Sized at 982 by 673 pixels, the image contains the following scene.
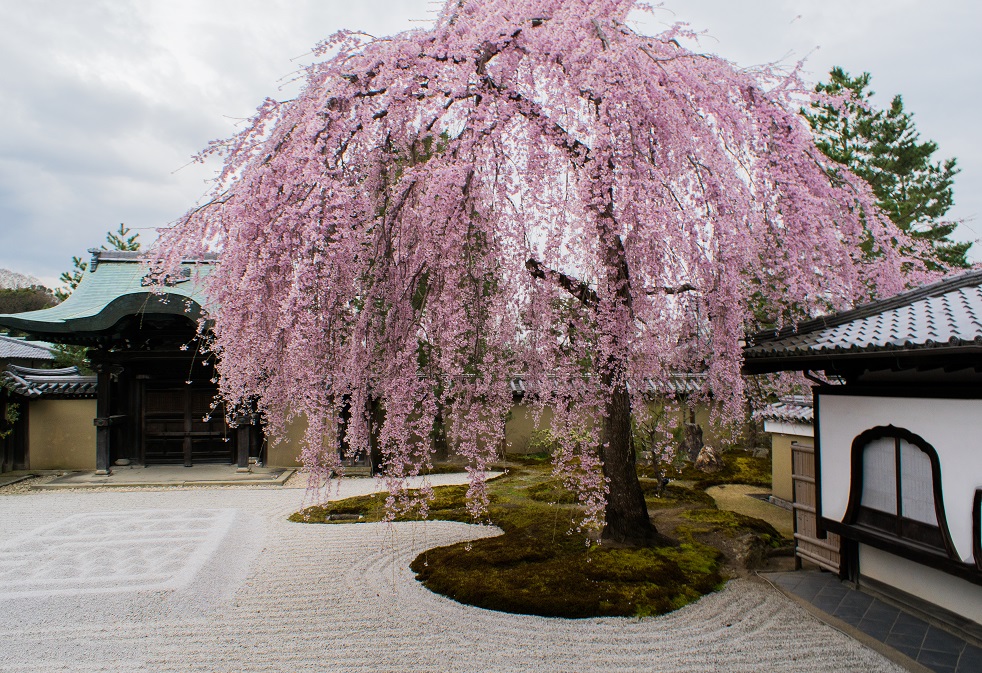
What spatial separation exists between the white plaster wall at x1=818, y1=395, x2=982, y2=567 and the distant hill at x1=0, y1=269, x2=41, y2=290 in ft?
281

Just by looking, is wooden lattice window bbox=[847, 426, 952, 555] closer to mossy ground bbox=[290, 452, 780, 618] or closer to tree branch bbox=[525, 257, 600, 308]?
mossy ground bbox=[290, 452, 780, 618]

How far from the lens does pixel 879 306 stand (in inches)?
224

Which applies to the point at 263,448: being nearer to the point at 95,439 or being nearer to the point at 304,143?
the point at 95,439

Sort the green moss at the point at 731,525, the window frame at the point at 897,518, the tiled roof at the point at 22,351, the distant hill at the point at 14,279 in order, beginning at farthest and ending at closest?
the distant hill at the point at 14,279 → the tiled roof at the point at 22,351 → the green moss at the point at 731,525 → the window frame at the point at 897,518

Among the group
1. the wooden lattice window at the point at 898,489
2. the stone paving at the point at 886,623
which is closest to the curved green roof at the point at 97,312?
the stone paving at the point at 886,623

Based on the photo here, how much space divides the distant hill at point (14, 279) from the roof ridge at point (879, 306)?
8534 cm

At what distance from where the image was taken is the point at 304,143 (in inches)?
193

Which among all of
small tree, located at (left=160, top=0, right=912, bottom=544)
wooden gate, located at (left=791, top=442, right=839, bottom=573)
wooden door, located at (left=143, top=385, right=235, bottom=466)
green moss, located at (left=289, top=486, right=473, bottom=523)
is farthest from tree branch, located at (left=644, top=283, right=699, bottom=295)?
wooden door, located at (left=143, top=385, right=235, bottom=466)

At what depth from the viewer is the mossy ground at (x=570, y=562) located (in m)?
5.68

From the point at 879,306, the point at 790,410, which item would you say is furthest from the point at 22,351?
the point at 879,306

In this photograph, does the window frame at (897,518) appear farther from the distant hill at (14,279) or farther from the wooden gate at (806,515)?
the distant hill at (14,279)

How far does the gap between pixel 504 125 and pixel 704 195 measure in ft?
6.24

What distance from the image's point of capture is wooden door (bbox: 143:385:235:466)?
48.4 ft

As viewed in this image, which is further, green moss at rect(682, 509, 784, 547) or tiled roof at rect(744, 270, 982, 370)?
green moss at rect(682, 509, 784, 547)
